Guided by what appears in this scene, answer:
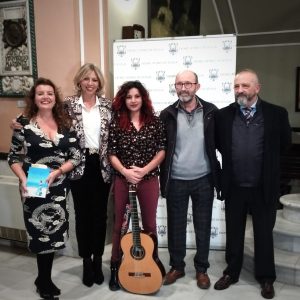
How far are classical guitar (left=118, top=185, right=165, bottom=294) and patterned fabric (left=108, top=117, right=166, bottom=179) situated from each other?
0.58ft

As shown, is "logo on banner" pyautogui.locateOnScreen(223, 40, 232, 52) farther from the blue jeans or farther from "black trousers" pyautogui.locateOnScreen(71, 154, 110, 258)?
"black trousers" pyautogui.locateOnScreen(71, 154, 110, 258)

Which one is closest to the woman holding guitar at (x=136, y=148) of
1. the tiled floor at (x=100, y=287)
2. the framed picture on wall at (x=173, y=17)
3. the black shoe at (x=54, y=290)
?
the tiled floor at (x=100, y=287)

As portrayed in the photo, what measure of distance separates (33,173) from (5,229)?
1.49 metres

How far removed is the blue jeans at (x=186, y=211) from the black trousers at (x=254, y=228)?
5.9 inches

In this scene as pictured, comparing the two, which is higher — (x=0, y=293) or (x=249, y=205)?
(x=249, y=205)

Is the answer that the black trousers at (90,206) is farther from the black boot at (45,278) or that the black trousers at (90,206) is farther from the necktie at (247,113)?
the necktie at (247,113)

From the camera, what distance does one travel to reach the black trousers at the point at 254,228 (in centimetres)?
242

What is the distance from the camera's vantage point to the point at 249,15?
5.85m

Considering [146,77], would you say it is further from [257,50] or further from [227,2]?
[257,50]

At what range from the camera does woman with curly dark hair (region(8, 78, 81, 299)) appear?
2.21 meters

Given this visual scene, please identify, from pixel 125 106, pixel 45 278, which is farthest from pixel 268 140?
pixel 45 278

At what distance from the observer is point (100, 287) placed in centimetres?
264

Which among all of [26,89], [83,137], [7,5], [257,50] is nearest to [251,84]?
[83,137]

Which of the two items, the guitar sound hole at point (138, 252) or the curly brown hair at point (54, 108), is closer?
the curly brown hair at point (54, 108)
